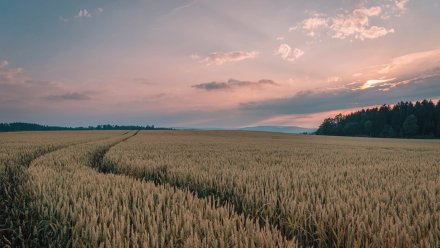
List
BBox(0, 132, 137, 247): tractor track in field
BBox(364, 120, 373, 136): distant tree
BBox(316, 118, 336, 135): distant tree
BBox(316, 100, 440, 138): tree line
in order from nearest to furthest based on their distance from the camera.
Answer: BBox(0, 132, 137, 247): tractor track in field, BBox(316, 100, 440, 138): tree line, BBox(364, 120, 373, 136): distant tree, BBox(316, 118, 336, 135): distant tree

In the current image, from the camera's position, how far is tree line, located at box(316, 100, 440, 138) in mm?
108500

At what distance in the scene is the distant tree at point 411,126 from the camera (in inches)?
4274

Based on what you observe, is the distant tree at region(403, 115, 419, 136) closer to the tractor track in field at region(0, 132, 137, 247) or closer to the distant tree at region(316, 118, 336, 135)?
the distant tree at region(316, 118, 336, 135)

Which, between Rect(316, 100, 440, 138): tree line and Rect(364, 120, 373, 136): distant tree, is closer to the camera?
Rect(316, 100, 440, 138): tree line

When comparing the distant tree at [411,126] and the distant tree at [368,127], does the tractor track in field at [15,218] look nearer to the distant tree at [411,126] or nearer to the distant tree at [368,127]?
the distant tree at [411,126]

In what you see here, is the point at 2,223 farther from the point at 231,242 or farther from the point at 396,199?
the point at 396,199

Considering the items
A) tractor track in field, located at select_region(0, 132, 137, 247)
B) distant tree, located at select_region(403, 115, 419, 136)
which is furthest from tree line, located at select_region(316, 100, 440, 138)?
tractor track in field, located at select_region(0, 132, 137, 247)

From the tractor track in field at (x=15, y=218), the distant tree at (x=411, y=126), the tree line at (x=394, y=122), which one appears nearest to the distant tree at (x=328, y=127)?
the tree line at (x=394, y=122)

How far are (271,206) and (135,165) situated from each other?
7127mm

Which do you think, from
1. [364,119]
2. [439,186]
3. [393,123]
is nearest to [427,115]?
[393,123]

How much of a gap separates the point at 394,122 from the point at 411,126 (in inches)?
437

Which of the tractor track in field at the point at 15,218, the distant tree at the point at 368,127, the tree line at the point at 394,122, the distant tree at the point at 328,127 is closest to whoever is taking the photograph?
the tractor track in field at the point at 15,218

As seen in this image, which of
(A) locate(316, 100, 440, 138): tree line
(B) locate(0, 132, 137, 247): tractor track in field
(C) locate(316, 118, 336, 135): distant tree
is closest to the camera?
(B) locate(0, 132, 137, 247): tractor track in field

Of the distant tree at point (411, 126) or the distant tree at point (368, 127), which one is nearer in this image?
the distant tree at point (411, 126)
